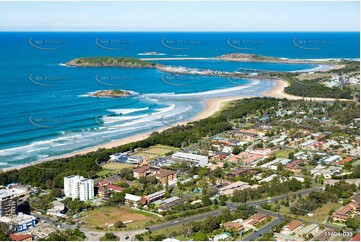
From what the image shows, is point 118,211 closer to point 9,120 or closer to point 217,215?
point 217,215

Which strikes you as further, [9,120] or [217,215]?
[9,120]

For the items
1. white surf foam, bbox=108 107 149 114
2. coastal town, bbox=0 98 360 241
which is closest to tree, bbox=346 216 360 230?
coastal town, bbox=0 98 360 241

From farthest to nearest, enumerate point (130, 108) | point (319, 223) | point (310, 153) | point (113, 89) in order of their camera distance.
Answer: point (113, 89), point (130, 108), point (310, 153), point (319, 223)

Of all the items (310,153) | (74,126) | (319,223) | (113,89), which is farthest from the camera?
(113,89)

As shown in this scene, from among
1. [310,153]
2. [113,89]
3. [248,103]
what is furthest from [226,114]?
[113,89]

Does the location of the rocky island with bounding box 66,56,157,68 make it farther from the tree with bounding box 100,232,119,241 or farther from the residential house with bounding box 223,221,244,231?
the tree with bounding box 100,232,119,241
